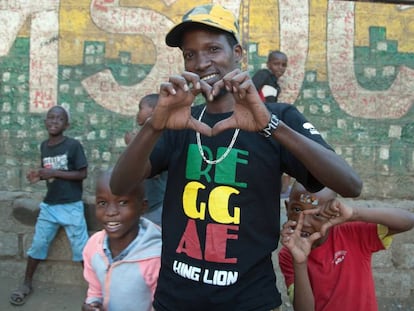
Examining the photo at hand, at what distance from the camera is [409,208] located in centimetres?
433

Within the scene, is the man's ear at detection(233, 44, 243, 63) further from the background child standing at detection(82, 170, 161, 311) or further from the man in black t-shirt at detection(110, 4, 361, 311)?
the background child standing at detection(82, 170, 161, 311)

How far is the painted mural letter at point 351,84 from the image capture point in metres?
4.48

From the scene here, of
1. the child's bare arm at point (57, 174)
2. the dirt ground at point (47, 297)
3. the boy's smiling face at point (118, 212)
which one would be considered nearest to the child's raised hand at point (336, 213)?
the boy's smiling face at point (118, 212)

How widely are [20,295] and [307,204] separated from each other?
295cm

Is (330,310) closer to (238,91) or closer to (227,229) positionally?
(227,229)

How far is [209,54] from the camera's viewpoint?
1.63 metres

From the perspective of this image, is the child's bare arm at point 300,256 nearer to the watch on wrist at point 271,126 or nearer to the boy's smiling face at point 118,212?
the watch on wrist at point 271,126

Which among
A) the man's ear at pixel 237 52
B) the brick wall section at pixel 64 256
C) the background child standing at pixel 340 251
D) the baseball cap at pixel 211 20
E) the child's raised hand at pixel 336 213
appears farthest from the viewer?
the brick wall section at pixel 64 256

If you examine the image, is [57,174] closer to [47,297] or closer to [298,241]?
[47,297]

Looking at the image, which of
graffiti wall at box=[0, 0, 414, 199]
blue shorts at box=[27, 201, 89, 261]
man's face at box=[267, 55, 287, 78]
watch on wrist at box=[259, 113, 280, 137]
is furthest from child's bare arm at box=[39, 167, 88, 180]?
watch on wrist at box=[259, 113, 280, 137]

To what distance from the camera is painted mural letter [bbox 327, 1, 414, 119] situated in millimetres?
4484

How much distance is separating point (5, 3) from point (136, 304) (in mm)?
3602

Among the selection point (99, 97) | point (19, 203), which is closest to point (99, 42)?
point (99, 97)

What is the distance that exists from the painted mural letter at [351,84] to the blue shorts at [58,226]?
2.61m
